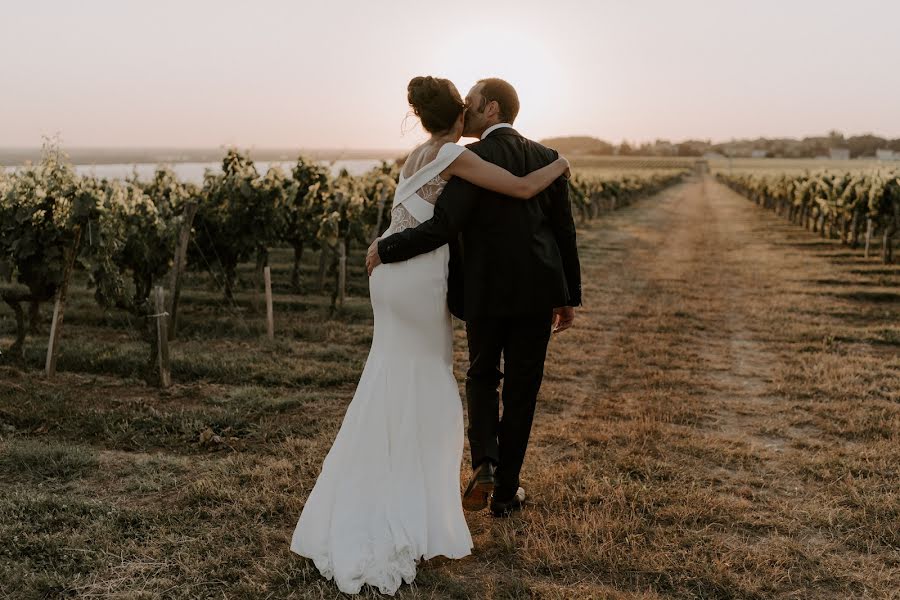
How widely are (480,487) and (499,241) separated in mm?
1216

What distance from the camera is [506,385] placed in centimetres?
362

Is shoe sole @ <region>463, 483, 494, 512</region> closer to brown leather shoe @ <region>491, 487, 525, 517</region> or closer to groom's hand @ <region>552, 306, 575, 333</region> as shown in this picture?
brown leather shoe @ <region>491, 487, 525, 517</region>

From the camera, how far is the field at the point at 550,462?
10.5 ft

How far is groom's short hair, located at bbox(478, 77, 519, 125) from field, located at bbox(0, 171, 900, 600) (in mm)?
1956

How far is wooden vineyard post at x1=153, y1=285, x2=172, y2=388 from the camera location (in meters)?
6.30

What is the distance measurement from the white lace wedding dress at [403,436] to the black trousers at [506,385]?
25cm

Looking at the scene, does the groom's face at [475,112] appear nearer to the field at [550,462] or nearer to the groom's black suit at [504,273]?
the groom's black suit at [504,273]

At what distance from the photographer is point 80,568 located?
3201 mm

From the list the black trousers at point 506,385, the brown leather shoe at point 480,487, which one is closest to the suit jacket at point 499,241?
the black trousers at point 506,385

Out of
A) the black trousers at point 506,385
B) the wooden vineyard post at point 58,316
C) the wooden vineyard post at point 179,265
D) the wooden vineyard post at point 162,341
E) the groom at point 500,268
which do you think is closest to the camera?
the groom at point 500,268

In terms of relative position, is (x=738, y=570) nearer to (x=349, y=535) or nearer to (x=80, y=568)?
(x=349, y=535)

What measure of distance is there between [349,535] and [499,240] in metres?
1.41

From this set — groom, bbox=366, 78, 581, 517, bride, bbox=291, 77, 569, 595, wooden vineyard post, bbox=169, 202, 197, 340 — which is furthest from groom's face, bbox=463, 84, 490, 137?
wooden vineyard post, bbox=169, 202, 197, 340

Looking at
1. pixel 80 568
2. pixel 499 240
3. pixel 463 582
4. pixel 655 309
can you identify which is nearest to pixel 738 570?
pixel 463 582
